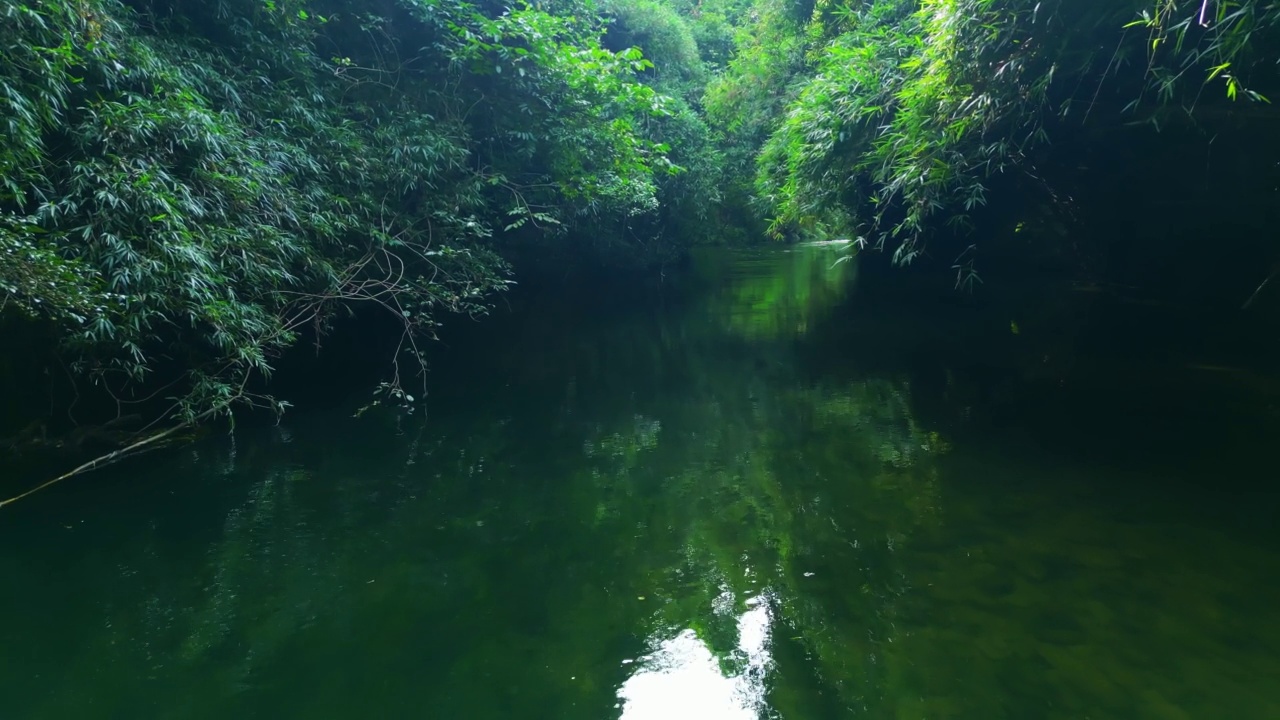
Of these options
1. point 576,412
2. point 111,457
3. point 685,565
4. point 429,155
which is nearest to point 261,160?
point 429,155

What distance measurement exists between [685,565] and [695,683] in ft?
2.97

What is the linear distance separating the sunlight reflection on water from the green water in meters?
0.01

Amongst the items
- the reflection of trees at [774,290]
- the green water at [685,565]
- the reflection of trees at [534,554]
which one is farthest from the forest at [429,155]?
the reflection of trees at [774,290]

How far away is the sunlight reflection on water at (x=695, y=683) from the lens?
2729 mm

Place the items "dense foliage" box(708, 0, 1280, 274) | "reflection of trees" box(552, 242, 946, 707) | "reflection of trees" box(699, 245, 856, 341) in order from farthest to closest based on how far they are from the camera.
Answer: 1. "reflection of trees" box(699, 245, 856, 341)
2. "dense foliage" box(708, 0, 1280, 274)
3. "reflection of trees" box(552, 242, 946, 707)

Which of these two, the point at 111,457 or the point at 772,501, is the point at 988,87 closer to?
the point at 772,501

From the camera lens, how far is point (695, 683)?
2889 millimetres

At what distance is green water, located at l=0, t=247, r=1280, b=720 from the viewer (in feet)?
9.12

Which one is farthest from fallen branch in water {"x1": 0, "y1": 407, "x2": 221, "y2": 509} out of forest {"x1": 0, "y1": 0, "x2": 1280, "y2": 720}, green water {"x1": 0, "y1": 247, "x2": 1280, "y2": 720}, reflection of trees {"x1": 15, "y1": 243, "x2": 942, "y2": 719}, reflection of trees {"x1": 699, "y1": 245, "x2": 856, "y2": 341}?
reflection of trees {"x1": 699, "y1": 245, "x2": 856, "y2": 341}

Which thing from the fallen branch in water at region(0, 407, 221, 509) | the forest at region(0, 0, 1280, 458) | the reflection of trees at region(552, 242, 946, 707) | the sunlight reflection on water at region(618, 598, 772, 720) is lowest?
the reflection of trees at region(552, 242, 946, 707)

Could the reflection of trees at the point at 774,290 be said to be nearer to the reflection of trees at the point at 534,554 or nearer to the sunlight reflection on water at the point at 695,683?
the reflection of trees at the point at 534,554

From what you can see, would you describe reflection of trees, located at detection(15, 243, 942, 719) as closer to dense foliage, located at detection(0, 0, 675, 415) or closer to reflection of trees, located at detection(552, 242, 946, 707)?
reflection of trees, located at detection(552, 242, 946, 707)

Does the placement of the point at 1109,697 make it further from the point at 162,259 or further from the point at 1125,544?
the point at 162,259

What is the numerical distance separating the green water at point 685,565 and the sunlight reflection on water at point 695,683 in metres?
0.01
